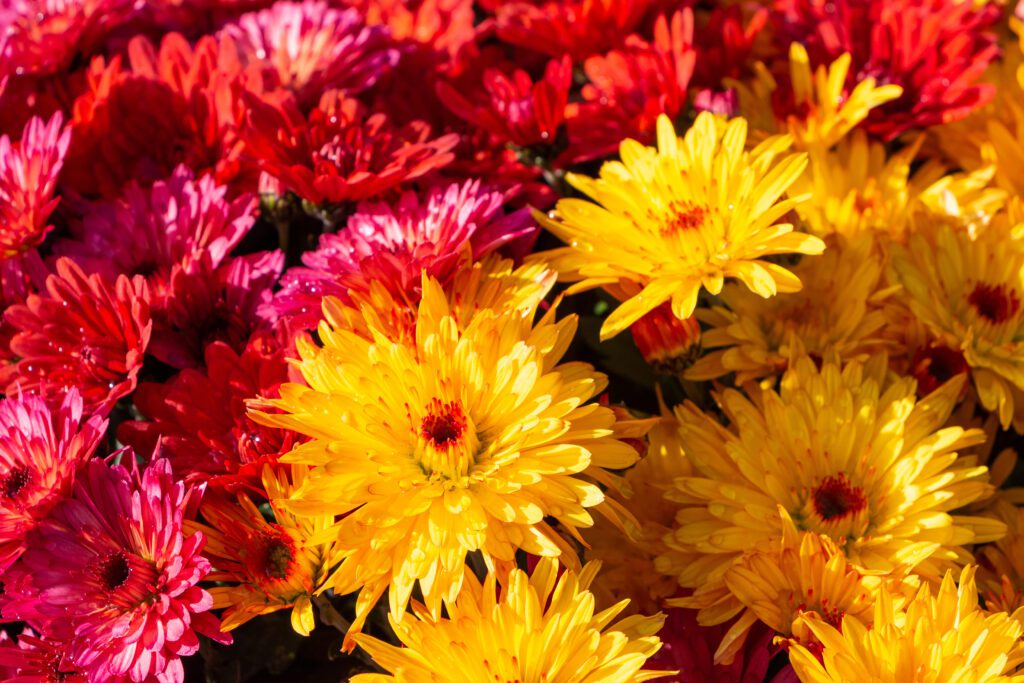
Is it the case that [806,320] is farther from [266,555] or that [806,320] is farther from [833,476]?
[266,555]

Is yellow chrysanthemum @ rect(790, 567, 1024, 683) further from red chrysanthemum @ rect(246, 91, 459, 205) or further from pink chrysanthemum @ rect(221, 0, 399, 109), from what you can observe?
pink chrysanthemum @ rect(221, 0, 399, 109)

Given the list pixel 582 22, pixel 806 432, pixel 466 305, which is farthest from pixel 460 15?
pixel 806 432

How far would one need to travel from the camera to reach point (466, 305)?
1096mm

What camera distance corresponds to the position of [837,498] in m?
1.12

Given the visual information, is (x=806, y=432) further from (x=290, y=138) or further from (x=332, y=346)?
(x=290, y=138)

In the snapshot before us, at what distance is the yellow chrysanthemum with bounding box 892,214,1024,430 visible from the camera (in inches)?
47.8

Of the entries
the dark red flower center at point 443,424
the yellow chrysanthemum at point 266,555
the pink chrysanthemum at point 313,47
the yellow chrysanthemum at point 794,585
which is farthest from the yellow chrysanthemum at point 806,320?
the pink chrysanthemum at point 313,47

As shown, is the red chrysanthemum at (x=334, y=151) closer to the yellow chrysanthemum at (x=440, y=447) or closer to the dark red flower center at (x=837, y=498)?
the yellow chrysanthemum at (x=440, y=447)

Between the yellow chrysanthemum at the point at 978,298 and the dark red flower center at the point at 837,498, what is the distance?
0.68 feet

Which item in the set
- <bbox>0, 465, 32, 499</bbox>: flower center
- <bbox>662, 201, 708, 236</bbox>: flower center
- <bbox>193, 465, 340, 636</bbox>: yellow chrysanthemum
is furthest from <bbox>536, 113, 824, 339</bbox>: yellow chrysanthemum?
<bbox>0, 465, 32, 499</bbox>: flower center

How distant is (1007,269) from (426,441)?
755 mm

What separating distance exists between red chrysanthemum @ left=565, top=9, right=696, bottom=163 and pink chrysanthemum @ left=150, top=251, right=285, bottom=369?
1.50 ft

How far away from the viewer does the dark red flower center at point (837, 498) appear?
3.62 ft

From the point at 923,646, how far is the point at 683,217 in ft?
1.65
